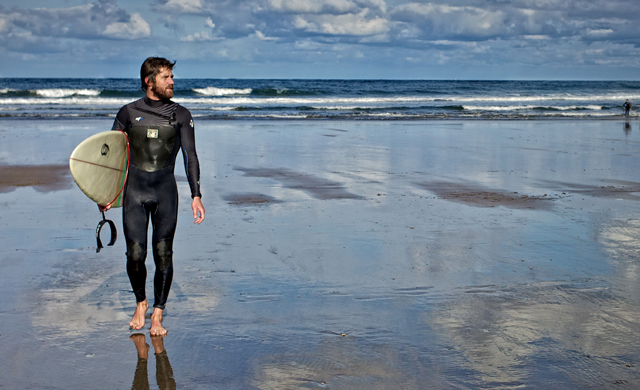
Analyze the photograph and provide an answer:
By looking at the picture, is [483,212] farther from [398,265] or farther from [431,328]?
[431,328]

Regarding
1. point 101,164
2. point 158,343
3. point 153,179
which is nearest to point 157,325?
point 158,343

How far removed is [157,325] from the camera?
13.9 ft

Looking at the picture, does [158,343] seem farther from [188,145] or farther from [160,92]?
[160,92]

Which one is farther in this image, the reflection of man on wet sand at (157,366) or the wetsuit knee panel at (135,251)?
the wetsuit knee panel at (135,251)

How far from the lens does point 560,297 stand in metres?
5.05

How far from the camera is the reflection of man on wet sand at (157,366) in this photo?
3535mm

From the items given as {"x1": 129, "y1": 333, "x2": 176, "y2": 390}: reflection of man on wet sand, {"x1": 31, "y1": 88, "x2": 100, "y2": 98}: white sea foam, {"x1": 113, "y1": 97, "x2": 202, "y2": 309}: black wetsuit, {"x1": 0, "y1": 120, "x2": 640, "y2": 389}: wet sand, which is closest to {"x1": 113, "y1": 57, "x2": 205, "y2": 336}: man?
{"x1": 113, "y1": 97, "x2": 202, "y2": 309}: black wetsuit

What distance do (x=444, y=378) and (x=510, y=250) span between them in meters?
3.23

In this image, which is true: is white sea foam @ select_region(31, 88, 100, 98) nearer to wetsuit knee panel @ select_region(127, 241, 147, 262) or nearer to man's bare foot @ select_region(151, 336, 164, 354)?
wetsuit knee panel @ select_region(127, 241, 147, 262)

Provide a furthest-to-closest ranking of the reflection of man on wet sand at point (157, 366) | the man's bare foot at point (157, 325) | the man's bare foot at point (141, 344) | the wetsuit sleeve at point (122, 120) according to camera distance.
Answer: the wetsuit sleeve at point (122, 120)
the man's bare foot at point (157, 325)
the man's bare foot at point (141, 344)
the reflection of man on wet sand at point (157, 366)

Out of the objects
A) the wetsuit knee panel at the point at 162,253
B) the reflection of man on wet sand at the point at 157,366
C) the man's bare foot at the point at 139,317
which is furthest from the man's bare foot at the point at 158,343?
the wetsuit knee panel at the point at 162,253

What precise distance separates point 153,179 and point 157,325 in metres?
1.00

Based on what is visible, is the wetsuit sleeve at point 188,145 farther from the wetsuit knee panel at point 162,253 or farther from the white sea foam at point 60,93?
Answer: the white sea foam at point 60,93

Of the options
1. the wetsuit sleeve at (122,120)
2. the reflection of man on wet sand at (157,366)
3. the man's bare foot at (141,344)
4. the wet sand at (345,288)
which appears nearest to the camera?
the reflection of man on wet sand at (157,366)
